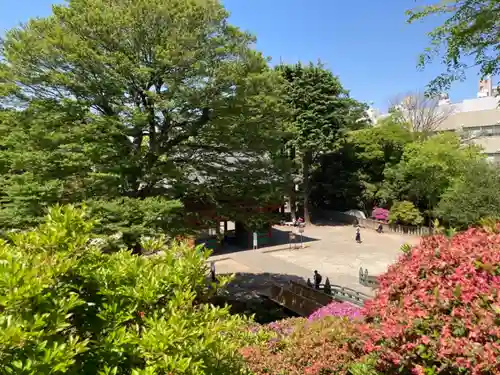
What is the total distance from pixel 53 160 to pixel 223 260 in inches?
582

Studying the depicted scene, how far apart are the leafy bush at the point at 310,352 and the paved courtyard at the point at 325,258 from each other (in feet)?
34.8

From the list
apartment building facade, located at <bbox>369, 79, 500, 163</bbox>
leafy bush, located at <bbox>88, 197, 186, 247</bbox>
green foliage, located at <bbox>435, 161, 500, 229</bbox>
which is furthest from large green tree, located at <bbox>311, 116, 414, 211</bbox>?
leafy bush, located at <bbox>88, 197, 186, 247</bbox>

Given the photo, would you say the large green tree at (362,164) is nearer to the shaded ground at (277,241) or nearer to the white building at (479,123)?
the shaded ground at (277,241)

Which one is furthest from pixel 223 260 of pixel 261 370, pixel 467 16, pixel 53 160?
pixel 467 16

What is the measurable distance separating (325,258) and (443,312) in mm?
19885

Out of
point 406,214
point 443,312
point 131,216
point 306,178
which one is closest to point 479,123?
point 406,214

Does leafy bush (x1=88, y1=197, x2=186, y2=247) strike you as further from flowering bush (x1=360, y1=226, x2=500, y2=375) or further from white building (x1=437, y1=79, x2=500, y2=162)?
white building (x1=437, y1=79, x2=500, y2=162)

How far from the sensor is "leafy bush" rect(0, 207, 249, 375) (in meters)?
2.33

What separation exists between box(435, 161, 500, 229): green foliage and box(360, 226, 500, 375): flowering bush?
21.4 meters

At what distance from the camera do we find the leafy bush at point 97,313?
2.33 metres

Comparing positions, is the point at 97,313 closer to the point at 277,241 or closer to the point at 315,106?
the point at 277,241

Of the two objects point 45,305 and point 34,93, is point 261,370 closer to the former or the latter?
point 45,305

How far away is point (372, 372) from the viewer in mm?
4402

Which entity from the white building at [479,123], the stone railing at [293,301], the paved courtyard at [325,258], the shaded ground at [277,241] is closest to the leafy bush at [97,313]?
the stone railing at [293,301]
